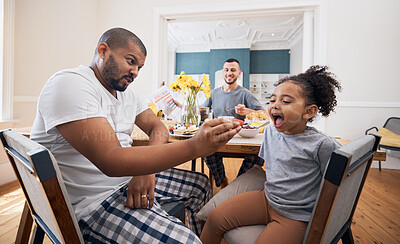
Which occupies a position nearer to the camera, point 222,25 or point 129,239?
point 129,239

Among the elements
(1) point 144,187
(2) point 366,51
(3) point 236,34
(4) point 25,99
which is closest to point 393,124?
(2) point 366,51

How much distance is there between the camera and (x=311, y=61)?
10.2 ft

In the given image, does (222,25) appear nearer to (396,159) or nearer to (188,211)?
(396,159)

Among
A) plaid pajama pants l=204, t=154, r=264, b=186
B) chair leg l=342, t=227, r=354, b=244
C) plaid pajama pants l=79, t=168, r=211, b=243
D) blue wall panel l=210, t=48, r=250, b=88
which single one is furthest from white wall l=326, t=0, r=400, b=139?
blue wall panel l=210, t=48, r=250, b=88

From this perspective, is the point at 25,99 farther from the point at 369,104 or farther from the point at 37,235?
the point at 369,104

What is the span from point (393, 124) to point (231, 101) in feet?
7.61

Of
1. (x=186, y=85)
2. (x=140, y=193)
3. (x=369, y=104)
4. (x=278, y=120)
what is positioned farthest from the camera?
(x=369, y=104)

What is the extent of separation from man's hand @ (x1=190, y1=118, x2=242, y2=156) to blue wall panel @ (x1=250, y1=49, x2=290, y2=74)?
754cm

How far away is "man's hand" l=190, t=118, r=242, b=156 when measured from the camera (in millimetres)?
539

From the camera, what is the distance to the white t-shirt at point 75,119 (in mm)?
580

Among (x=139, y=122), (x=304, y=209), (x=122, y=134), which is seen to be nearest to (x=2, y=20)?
(x=139, y=122)

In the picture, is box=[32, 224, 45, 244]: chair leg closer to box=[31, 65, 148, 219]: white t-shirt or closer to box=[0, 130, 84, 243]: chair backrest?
box=[31, 65, 148, 219]: white t-shirt

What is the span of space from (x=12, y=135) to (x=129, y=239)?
47 centimetres

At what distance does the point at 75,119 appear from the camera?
0.56m
